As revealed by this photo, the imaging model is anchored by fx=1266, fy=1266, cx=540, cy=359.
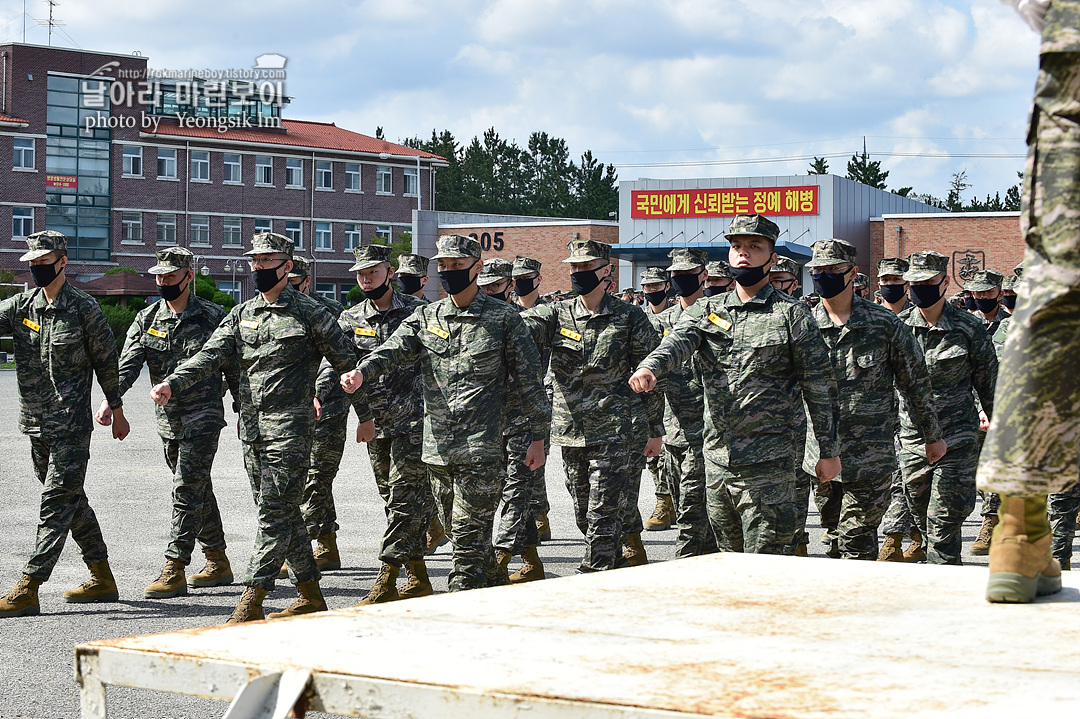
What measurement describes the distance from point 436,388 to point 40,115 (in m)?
60.7

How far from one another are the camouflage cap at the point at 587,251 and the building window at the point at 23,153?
5887cm

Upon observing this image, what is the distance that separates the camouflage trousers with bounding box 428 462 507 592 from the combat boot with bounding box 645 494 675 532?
460 centimetres

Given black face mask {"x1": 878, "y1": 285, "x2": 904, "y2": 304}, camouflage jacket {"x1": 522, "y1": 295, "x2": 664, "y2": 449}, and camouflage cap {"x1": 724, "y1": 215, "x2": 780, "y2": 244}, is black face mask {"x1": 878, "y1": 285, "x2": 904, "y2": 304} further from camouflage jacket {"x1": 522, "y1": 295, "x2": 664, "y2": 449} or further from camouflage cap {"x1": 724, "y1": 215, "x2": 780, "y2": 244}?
camouflage cap {"x1": 724, "y1": 215, "x2": 780, "y2": 244}

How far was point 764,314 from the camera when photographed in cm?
725

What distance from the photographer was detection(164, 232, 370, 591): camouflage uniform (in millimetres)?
7582

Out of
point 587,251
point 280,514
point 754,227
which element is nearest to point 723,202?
point 587,251

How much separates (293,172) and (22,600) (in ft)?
209

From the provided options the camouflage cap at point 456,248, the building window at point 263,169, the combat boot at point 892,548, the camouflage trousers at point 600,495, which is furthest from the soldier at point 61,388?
the building window at point 263,169

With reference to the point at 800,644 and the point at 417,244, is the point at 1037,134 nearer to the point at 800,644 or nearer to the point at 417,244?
the point at 800,644

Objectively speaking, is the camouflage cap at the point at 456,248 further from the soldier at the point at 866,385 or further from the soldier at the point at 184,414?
the soldier at the point at 866,385

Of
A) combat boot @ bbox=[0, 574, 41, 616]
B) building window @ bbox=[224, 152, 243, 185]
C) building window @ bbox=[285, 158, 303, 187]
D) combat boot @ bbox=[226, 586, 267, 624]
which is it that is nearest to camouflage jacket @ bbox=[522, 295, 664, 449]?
combat boot @ bbox=[226, 586, 267, 624]

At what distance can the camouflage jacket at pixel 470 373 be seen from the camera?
7.68 m

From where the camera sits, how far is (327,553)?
387 inches

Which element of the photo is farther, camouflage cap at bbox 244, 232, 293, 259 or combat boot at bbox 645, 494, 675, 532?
combat boot at bbox 645, 494, 675, 532
